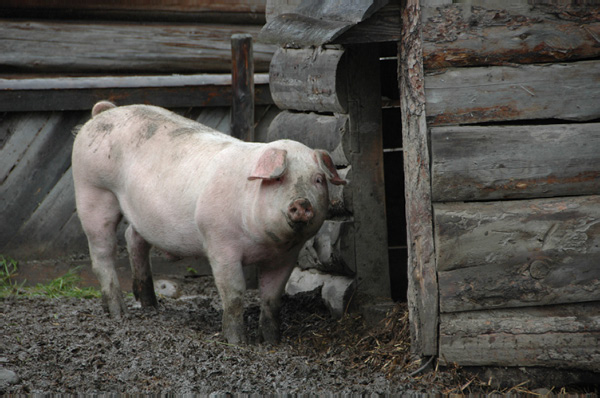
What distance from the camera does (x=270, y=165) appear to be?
149 inches

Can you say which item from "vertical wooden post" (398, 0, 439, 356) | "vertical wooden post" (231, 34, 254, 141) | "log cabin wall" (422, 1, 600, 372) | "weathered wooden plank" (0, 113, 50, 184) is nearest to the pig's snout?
"vertical wooden post" (398, 0, 439, 356)

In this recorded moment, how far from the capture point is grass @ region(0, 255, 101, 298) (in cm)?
564

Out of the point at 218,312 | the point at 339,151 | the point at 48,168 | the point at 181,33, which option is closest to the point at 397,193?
the point at 339,151

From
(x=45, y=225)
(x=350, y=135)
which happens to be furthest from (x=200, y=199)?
(x=45, y=225)

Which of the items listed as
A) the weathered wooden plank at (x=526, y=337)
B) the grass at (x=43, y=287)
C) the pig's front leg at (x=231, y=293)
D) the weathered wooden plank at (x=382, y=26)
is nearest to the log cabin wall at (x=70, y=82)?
the grass at (x=43, y=287)

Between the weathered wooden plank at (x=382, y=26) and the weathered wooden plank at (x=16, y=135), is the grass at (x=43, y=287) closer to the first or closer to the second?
the weathered wooden plank at (x=16, y=135)

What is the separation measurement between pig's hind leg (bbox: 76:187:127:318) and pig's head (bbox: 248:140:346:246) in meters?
1.33

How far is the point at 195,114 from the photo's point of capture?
20.8 ft

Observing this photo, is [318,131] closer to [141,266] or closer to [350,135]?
[350,135]

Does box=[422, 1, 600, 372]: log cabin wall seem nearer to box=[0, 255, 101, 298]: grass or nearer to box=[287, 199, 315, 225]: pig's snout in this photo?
box=[287, 199, 315, 225]: pig's snout

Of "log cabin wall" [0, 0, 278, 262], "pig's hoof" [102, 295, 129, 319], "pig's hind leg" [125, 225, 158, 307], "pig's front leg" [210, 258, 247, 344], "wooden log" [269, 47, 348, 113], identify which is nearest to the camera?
"pig's front leg" [210, 258, 247, 344]

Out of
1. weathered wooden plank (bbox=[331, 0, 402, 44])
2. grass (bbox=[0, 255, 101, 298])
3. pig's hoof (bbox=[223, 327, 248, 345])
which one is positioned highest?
weathered wooden plank (bbox=[331, 0, 402, 44])

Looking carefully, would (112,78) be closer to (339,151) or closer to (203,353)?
(339,151)

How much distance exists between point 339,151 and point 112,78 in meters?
2.44
